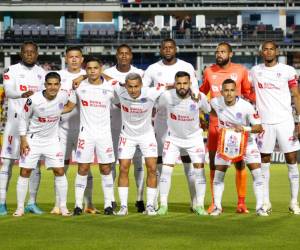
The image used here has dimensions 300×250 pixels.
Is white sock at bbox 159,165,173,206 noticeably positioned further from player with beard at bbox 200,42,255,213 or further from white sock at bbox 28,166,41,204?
white sock at bbox 28,166,41,204

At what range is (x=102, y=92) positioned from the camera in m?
14.5

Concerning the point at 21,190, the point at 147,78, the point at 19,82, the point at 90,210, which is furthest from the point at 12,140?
the point at 147,78

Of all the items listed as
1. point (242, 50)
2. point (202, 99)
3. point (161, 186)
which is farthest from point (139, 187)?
point (242, 50)

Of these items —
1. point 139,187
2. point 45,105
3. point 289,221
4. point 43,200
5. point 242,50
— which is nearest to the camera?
point 289,221

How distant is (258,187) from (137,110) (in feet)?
6.51

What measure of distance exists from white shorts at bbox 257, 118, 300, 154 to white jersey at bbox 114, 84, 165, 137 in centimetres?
164

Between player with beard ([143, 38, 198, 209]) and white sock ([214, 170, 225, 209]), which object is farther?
player with beard ([143, 38, 198, 209])

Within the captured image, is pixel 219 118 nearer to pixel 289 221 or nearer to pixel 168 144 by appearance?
pixel 168 144

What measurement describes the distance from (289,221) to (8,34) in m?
51.6

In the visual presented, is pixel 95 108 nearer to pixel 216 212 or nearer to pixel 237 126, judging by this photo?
pixel 237 126

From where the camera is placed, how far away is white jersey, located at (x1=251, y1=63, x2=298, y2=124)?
14930 millimetres

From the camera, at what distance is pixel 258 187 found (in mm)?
14578

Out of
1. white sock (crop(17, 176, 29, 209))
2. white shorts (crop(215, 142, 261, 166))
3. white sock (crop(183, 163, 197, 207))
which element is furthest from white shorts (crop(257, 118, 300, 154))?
white sock (crop(17, 176, 29, 209))

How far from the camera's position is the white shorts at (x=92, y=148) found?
14492 mm
